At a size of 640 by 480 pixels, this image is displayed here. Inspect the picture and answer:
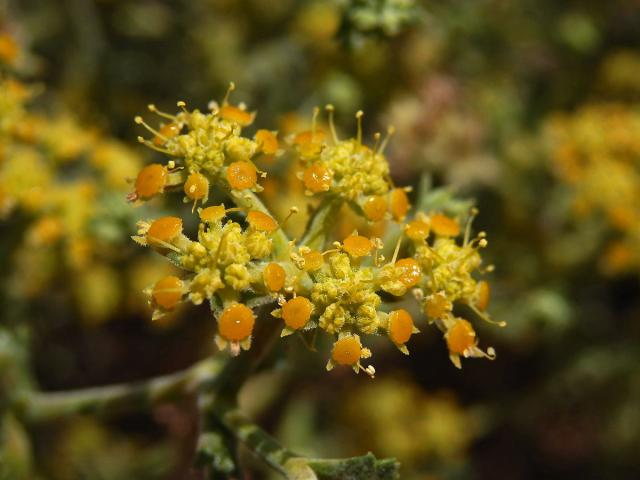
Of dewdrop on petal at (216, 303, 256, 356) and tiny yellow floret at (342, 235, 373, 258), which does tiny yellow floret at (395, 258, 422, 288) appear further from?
dewdrop on petal at (216, 303, 256, 356)

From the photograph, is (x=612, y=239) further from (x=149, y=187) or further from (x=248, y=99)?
(x=149, y=187)

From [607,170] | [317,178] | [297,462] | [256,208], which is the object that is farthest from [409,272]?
[607,170]

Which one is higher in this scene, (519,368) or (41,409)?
(41,409)

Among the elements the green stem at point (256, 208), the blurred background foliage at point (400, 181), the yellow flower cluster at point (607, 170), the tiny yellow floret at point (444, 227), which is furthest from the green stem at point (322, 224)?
the yellow flower cluster at point (607, 170)

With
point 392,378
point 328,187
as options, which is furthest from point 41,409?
point 392,378

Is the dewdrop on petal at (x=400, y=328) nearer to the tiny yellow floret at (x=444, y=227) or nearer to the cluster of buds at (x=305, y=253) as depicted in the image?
the cluster of buds at (x=305, y=253)
